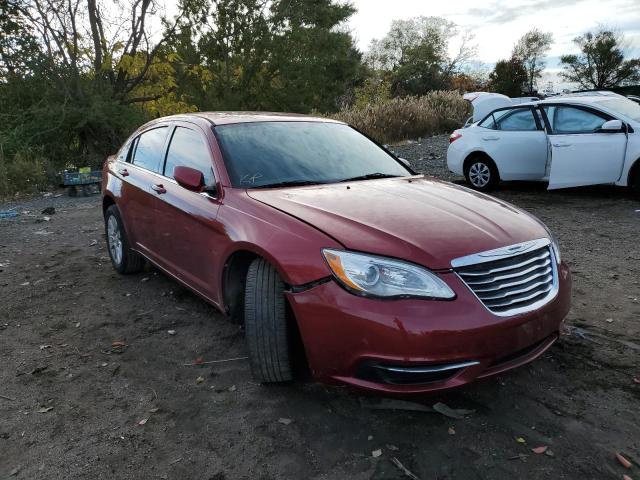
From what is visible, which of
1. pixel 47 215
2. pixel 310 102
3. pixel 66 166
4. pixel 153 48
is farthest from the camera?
pixel 310 102

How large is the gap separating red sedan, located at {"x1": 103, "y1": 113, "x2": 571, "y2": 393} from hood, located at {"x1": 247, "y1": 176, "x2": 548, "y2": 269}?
1 centimetres

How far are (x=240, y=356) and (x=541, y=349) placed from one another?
1.83 metres

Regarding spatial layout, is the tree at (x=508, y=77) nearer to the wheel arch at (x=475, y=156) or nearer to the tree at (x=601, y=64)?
the tree at (x=601, y=64)

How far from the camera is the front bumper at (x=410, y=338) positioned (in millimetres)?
2354

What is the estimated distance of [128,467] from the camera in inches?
96.7

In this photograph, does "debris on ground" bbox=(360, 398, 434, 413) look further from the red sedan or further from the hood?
the hood

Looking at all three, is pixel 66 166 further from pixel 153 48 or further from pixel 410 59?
pixel 410 59

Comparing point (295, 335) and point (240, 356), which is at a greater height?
point (295, 335)

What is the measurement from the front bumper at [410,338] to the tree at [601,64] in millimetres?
43647

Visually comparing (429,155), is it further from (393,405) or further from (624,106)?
(393,405)

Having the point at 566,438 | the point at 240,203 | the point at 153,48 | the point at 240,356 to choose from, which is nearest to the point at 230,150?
the point at 240,203

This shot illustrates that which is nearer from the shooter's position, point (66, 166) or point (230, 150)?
point (230, 150)

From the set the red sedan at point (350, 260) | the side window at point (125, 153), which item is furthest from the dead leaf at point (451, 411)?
the side window at point (125, 153)

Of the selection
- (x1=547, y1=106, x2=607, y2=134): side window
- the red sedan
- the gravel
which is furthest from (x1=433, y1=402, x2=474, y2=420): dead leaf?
the gravel
